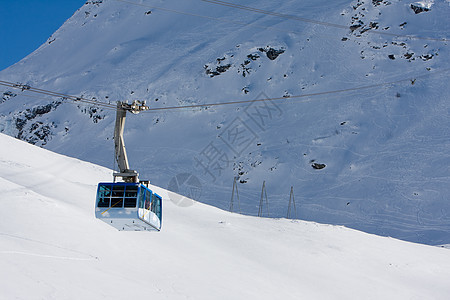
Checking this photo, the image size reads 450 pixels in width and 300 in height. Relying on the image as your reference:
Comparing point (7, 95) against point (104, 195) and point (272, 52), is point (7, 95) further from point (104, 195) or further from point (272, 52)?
point (104, 195)

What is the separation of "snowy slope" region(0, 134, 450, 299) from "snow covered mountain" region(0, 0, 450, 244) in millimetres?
15882

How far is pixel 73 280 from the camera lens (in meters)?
19.5

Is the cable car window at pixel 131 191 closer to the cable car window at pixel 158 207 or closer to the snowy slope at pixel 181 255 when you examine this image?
the cable car window at pixel 158 207

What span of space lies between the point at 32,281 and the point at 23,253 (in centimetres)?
300

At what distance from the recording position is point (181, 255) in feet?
86.3

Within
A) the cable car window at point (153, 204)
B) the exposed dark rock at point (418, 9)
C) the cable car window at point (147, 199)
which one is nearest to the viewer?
the cable car window at point (147, 199)

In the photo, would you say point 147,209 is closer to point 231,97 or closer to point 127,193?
point 127,193

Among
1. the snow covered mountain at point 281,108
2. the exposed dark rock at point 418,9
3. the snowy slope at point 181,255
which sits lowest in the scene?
the snowy slope at point 181,255

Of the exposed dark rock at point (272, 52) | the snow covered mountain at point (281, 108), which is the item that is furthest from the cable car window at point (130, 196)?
the exposed dark rock at point (272, 52)

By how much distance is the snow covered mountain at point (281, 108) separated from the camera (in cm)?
5422

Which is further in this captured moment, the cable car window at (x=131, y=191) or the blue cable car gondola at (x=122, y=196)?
the cable car window at (x=131, y=191)

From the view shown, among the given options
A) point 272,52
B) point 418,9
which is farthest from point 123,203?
point 418,9

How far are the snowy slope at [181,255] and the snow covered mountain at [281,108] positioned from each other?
625 inches

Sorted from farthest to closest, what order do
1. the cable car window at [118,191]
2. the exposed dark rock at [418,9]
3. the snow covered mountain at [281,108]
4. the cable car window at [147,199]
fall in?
1. the exposed dark rock at [418,9]
2. the snow covered mountain at [281,108]
3. the cable car window at [147,199]
4. the cable car window at [118,191]
